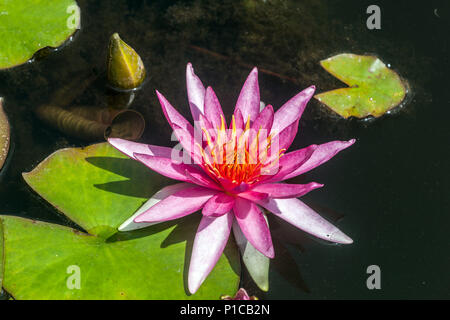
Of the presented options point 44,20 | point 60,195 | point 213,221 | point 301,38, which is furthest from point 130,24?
point 213,221

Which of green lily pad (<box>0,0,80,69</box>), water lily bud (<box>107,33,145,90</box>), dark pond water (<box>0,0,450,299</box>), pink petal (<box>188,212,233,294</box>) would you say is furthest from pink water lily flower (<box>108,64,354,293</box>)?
green lily pad (<box>0,0,80,69</box>)

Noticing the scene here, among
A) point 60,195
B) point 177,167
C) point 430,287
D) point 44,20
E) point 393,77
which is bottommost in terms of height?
point 430,287

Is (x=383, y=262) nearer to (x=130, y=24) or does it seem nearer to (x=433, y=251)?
(x=433, y=251)

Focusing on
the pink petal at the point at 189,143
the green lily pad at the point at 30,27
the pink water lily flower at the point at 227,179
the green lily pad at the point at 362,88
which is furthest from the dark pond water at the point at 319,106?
the pink petal at the point at 189,143

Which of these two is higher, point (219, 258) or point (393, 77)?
point (393, 77)

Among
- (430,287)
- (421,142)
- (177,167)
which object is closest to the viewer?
(177,167)

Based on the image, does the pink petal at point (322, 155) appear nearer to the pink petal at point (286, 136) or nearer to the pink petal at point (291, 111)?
the pink petal at point (286, 136)

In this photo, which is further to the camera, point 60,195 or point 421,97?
point 421,97

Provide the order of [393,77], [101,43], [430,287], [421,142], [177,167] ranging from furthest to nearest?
1. [101,43]
2. [393,77]
3. [421,142]
4. [430,287]
5. [177,167]
